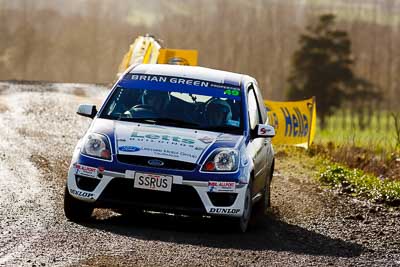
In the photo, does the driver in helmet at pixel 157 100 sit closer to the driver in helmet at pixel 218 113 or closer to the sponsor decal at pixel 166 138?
the driver in helmet at pixel 218 113

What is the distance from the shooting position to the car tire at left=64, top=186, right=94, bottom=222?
11.0m

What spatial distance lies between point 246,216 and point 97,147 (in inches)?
62.2

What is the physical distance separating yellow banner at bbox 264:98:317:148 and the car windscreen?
8.63m

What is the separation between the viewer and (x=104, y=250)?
9484 millimetres

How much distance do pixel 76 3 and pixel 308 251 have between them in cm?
9280

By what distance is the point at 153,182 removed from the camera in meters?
10.8

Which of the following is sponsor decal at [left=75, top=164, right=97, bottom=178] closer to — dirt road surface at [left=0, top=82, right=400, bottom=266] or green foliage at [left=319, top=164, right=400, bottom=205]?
dirt road surface at [left=0, top=82, right=400, bottom=266]

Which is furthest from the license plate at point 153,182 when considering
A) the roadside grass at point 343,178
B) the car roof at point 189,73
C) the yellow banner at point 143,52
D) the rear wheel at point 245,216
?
the yellow banner at point 143,52

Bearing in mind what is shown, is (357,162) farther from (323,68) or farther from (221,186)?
(323,68)

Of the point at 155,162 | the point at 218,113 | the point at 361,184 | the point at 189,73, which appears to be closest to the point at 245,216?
the point at 155,162

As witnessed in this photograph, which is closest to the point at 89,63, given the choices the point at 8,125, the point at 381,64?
the point at 381,64

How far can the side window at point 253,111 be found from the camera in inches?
482

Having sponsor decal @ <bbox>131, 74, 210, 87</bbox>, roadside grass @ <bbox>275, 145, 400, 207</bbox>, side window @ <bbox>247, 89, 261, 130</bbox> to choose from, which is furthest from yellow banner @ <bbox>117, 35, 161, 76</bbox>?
sponsor decal @ <bbox>131, 74, 210, 87</bbox>

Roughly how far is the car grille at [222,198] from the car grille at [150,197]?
0.40 ft
